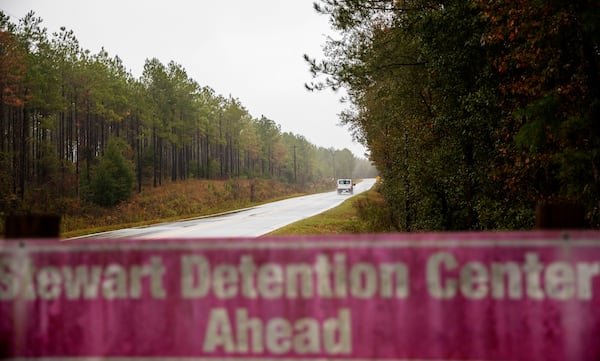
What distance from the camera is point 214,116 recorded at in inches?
2741

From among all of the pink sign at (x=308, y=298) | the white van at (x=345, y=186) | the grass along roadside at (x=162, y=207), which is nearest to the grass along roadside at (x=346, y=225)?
the grass along roadside at (x=162, y=207)

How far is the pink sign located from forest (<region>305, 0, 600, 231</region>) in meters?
5.31

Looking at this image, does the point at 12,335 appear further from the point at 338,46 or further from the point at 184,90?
the point at 184,90

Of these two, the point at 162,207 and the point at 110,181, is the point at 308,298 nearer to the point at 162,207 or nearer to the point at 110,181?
the point at 110,181

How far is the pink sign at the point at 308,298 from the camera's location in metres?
2.56

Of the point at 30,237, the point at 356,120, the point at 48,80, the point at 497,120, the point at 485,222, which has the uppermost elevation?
the point at 48,80

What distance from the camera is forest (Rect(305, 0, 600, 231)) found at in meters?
7.17

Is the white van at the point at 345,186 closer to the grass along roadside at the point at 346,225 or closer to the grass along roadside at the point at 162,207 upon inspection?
the grass along roadside at the point at 162,207

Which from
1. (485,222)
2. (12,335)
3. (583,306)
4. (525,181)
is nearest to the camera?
(583,306)

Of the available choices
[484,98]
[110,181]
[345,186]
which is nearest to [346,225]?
[484,98]

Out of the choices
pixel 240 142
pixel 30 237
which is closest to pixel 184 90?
pixel 240 142

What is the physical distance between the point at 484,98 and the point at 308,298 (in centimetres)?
817

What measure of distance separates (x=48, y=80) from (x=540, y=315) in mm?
45074

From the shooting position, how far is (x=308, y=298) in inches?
107
